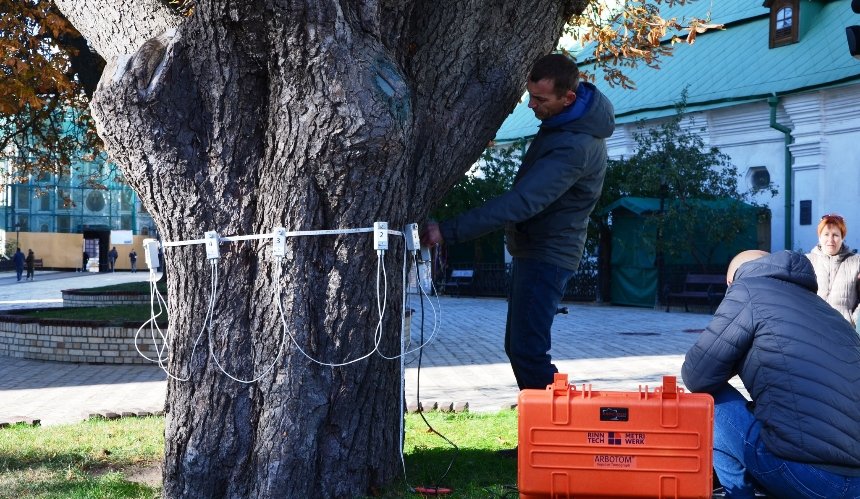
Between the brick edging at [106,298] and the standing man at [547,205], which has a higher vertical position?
the standing man at [547,205]

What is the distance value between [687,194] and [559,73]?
19.7 m

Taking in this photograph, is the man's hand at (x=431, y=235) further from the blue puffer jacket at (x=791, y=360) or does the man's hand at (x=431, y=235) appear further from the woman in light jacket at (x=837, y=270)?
the woman in light jacket at (x=837, y=270)

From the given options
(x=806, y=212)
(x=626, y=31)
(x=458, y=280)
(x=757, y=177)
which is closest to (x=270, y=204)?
(x=626, y=31)

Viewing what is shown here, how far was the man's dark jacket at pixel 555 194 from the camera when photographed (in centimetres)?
495

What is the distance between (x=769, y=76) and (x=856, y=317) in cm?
2070

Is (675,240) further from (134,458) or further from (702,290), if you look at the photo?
(134,458)

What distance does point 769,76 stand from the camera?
1056 inches

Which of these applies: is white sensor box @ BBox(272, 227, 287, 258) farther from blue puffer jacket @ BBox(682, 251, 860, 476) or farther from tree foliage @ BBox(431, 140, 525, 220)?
tree foliage @ BBox(431, 140, 525, 220)

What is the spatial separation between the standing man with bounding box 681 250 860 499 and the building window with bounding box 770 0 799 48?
25.0 meters

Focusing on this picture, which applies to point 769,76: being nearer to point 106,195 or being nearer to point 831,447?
point 831,447

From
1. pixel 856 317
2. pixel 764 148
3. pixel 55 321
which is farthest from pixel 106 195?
pixel 856 317

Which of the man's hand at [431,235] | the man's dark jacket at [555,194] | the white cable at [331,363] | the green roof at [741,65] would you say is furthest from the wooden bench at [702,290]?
the white cable at [331,363]

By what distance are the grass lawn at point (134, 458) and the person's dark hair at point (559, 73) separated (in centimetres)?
198

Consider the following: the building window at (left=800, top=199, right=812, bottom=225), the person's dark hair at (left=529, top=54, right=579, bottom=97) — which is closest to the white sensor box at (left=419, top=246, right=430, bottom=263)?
the person's dark hair at (left=529, top=54, right=579, bottom=97)
